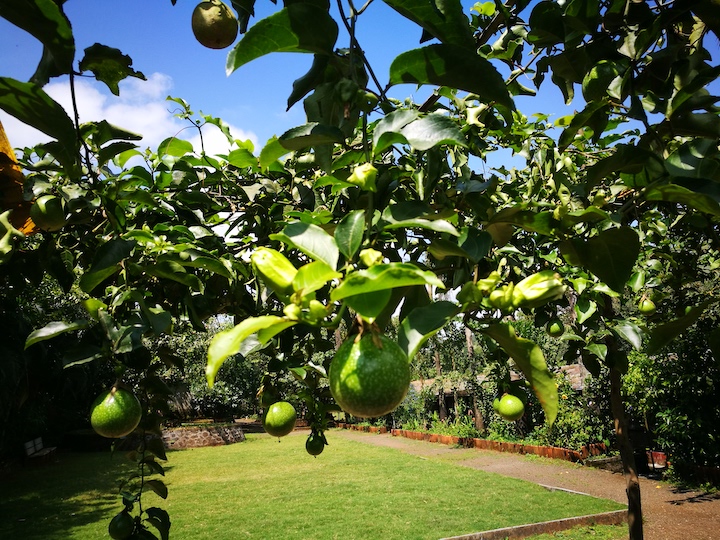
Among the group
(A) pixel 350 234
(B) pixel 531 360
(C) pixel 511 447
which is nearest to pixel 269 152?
(A) pixel 350 234

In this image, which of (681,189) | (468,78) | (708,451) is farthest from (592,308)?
(708,451)

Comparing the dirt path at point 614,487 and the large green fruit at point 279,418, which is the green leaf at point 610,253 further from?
the dirt path at point 614,487

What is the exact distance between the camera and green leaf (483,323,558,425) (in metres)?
0.78

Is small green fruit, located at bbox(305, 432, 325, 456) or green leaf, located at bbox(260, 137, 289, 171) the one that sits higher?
green leaf, located at bbox(260, 137, 289, 171)

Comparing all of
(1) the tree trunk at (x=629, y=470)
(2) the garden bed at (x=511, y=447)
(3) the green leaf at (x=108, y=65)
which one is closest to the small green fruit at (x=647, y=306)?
(1) the tree trunk at (x=629, y=470)

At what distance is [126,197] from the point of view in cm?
170

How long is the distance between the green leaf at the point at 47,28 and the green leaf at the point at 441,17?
553 mm

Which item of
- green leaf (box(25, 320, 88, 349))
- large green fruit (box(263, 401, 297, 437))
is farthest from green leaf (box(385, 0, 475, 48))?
large green fruit (box(263, 401, 297, 437))

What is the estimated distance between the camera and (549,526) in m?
6.14

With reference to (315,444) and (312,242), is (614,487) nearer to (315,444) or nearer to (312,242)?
(315,444)

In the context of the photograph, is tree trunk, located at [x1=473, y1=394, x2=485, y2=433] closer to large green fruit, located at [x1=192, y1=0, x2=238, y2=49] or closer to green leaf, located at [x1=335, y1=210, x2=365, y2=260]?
large green fruit, located at [x1=192, y1=0, x2=238, y2=49]

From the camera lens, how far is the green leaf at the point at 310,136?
0.85 m

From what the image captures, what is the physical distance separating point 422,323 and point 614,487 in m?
9.11

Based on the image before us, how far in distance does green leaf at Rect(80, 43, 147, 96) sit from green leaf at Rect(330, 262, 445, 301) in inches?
36.0
